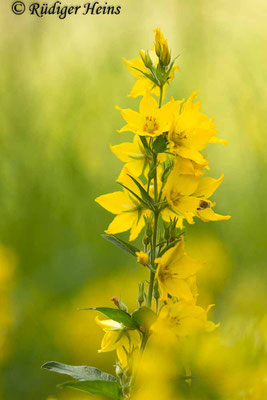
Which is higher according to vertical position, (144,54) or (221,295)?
(144,54)

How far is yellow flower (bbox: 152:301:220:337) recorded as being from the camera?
1.58 ft

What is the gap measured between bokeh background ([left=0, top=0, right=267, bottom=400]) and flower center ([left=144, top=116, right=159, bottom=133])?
1.98 feet

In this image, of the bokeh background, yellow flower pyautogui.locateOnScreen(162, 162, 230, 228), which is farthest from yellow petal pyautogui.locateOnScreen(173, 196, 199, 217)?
the bokeh background

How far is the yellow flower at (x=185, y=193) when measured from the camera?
54 cm

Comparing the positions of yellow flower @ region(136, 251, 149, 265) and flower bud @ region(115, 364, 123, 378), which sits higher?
yellow flower @ region(136, 251, 149, 265)

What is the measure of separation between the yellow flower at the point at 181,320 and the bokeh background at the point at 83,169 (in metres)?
0.57

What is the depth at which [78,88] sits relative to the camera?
1.73m

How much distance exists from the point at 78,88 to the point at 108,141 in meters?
0.19

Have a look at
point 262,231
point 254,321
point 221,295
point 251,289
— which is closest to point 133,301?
point 221,295

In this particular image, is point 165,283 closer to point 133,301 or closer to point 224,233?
point 133,301

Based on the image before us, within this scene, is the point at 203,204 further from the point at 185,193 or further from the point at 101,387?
the point at 101,387

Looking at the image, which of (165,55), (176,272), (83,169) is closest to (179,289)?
(176,272)

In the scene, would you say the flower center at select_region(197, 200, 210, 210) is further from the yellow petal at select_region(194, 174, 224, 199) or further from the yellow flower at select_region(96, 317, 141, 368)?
the yellow flower at select_region(96, 317, 141, 368)

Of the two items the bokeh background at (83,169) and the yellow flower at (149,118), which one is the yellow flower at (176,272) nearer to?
the yellow flower at (149,118)
